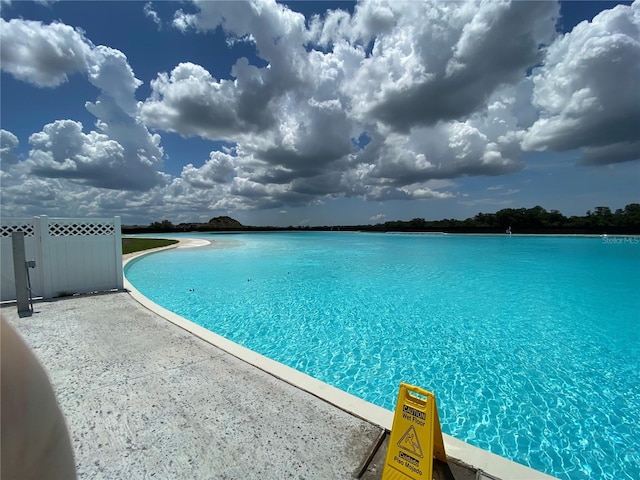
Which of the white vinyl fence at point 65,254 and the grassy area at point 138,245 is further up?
the white vinyl fence at point 65,254

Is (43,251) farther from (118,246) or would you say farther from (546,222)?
(546,222)

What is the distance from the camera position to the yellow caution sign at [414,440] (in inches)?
76.5

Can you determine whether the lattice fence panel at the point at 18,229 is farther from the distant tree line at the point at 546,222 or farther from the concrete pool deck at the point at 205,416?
the distant tree line at the point at 546,222

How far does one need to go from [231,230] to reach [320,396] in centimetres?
8045

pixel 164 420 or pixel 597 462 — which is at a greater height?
pixel 164 420

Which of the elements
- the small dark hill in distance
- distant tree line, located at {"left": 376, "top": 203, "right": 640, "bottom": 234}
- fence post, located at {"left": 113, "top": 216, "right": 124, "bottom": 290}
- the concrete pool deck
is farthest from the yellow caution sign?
the small dark hill in distance

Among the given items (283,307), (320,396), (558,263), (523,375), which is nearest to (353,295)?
(283,307)

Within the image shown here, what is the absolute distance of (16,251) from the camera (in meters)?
5.69

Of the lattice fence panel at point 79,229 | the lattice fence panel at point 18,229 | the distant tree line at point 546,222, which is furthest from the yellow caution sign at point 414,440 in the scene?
the distant tree line at point 546,222

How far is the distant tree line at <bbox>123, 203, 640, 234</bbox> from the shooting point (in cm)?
4772

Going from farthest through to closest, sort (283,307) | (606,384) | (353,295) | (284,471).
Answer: (353,295) → (283,307) → (606,384) → (284,471)

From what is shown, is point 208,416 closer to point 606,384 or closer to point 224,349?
point 224,349

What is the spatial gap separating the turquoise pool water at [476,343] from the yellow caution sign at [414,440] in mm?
1754

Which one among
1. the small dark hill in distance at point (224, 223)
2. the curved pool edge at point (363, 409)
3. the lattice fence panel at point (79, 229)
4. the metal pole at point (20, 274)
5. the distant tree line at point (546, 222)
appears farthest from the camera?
the small dark hill in distance at point (224, 223)
